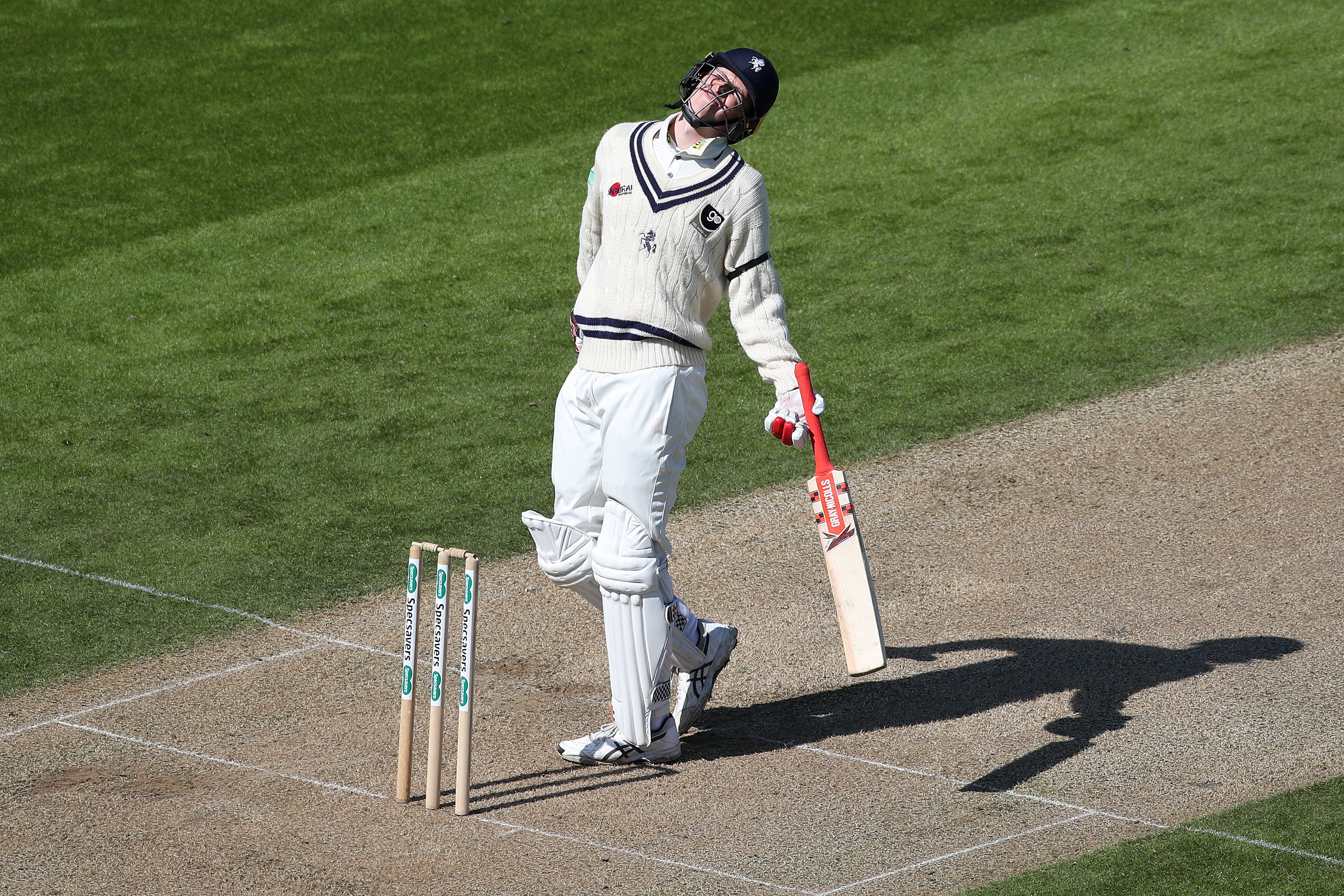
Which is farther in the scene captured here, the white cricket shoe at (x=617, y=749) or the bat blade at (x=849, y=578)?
the white cricket shoe at (x=617, y=749)

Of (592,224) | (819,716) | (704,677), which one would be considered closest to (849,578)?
(704,677)

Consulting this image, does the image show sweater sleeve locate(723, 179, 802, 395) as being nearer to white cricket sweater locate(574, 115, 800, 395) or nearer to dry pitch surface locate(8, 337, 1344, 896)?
white cricket sweater locate(574, 115, 800, 395)

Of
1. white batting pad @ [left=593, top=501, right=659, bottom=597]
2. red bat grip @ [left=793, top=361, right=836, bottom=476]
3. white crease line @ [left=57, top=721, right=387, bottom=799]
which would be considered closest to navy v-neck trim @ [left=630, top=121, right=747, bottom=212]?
red bat grip @ [left=793, top=361, right=836, bottom=476]

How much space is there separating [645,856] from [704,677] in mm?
1099

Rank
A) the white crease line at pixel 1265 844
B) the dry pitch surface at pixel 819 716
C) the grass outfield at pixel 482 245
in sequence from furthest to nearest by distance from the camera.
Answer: the grass outfield at pixel 482 245 → the dry pitch surface at pixel 819 716 → the white crease line at pixel 1265 844

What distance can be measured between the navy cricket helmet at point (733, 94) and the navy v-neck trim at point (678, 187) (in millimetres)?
120

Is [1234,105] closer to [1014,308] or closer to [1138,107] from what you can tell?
[1138,107]

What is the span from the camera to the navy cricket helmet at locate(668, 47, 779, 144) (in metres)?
5.99

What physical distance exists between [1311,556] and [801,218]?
578 cm

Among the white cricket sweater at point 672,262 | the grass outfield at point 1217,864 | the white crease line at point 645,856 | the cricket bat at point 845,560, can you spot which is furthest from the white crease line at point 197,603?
the grass outfield at point 1217,864

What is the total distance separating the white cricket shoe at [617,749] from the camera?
20.5 ft

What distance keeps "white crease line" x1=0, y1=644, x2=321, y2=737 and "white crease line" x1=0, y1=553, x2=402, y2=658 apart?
0.13 m

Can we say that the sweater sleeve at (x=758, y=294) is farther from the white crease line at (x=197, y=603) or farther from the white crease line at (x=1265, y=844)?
the white crease line at (x=197, y=603)

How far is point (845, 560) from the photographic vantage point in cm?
591
